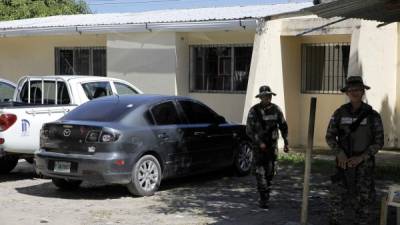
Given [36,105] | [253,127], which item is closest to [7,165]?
[36,105]

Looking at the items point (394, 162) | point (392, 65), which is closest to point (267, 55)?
point (392, 65)

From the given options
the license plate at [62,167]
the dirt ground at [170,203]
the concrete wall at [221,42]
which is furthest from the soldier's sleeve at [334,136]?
the concrete wall at [221,42]

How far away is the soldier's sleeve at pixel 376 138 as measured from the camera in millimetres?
6844

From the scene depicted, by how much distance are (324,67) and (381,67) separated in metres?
1.53

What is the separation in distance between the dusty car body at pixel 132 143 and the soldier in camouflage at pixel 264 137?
1614 millimetres

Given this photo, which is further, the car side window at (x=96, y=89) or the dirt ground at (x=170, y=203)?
the car side window at (x=96, y=89)

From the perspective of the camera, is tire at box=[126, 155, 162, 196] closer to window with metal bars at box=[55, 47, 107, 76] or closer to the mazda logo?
the mazda logo

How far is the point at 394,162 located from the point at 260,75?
11.5 ft

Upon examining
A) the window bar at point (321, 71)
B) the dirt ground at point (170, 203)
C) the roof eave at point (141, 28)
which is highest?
the roof eave at point (141, 28)

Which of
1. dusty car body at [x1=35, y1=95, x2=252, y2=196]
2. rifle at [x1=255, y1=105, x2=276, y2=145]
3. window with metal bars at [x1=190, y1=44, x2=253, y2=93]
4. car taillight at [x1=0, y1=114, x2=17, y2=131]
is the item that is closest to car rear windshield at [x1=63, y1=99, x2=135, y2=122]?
dusty car body at [x1=35, y1=95, x2=252, y2=196]

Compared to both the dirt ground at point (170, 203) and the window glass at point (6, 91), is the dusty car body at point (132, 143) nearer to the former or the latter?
the dirt ground at point (170, 203)

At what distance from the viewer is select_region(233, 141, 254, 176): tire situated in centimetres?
1156

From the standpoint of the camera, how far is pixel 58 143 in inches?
382

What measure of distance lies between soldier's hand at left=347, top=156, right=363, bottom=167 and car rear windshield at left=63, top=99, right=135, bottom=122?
12.7ft
